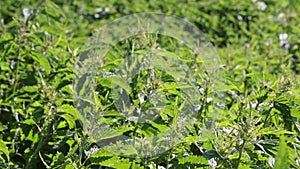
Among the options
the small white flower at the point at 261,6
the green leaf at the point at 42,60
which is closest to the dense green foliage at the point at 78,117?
the green leaf at the point at 42,60

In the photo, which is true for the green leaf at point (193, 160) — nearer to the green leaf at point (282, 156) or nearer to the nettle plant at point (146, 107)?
the nettle plant at point (146, 107)

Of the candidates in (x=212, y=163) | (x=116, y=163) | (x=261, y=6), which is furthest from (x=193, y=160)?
(x=261, y=6)

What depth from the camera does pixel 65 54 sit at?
2.73 meters


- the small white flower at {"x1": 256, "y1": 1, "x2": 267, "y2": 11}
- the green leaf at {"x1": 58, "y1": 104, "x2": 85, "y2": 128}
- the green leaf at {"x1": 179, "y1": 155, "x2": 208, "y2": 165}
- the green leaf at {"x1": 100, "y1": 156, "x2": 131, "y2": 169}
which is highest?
the small white flower at {"x1": 256, "y1": 1, "x2": 267, "y2": 11}

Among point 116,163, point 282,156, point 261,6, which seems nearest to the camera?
point 282,156

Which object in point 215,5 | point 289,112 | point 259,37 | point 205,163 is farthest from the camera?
point 215,5

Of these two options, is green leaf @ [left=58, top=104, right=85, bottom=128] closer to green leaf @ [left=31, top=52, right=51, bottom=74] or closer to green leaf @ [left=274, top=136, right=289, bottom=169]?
green leaf @ [left=31, top=52, right=51, bottom=74]

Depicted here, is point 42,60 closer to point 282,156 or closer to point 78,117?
point 78,117

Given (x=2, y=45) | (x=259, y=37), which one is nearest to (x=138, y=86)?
(x=2, y=45)

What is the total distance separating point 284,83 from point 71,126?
2.41ft

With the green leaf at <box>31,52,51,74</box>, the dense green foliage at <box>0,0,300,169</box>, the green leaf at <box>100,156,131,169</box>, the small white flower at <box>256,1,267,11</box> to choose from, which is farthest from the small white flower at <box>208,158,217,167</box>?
the small white flower at <box>256,1,267,11</box>

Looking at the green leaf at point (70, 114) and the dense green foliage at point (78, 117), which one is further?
the green leaf at point (70, 114)

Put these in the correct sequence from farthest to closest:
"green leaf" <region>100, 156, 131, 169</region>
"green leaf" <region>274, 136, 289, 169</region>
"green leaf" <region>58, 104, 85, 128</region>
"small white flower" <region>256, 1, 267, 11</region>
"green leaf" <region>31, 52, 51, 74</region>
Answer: "small white flower" <region>256, 1, 267, 11</region>, "green leaf" <region>31, 52, 51, 74</region>, "green leaf" <region>58, 104, 85, 128</region>, "green leaf" <region>100, 156, 131, 169</region>, "green leaf" <region>274, 136, 289, 169</region>

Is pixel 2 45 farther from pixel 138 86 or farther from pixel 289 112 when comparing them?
pixel 289 112
